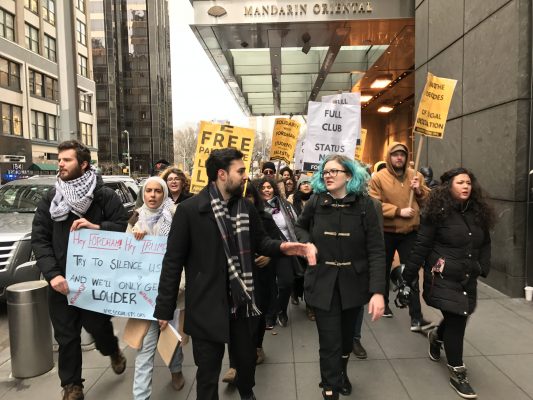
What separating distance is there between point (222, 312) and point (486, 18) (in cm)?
632

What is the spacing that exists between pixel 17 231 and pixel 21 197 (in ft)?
6.26

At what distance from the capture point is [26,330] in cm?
420

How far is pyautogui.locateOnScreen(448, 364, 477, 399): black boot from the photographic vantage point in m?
3.64

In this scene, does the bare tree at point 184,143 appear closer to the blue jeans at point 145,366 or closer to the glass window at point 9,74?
the glass window at point 9,74

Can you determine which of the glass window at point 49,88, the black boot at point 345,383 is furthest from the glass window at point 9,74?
the black boot at point 345,383

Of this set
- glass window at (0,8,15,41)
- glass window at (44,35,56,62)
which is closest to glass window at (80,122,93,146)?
glass window at (44,35,56,62)

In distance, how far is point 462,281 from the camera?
3740 mm

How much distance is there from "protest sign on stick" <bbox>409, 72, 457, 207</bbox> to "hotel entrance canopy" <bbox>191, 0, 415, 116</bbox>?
6.01 metres

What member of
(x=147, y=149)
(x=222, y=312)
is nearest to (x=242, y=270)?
(x=222, y=312)

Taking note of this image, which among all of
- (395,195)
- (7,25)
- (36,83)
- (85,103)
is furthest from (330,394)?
(85,103)

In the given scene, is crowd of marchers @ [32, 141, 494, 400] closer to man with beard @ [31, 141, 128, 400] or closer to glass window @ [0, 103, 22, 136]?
man with beard @ [31, 141, 128, 400]

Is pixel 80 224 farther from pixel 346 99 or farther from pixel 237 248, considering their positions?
pixel 346 99

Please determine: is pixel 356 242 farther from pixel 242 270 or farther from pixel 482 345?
pixel 482 345

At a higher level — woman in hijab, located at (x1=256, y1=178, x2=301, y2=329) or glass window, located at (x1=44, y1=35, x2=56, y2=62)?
glass window, located at (x1=44, y1=35, x2=56, y2=62)
